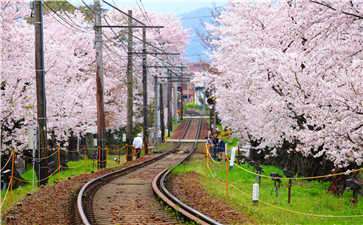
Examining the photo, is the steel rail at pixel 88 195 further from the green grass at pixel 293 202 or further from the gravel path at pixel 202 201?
the green grass at pixel 293 202

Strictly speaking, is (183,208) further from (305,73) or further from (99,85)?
(99,85)

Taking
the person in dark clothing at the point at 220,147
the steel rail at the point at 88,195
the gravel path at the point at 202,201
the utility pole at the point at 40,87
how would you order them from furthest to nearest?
the person in dark clothing at the point at 220,147, the utility pole at the point at 40,87, the gravel path at the point at 202,201, the steel rail at the point at 88,195

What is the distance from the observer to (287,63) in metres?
17.2

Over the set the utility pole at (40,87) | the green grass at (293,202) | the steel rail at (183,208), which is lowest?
the green grass at (293,202)

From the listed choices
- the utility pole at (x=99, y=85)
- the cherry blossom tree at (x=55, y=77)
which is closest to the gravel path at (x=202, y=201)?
the cherry blossom tree at (x=55, y=77)

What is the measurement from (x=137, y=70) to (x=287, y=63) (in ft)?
128

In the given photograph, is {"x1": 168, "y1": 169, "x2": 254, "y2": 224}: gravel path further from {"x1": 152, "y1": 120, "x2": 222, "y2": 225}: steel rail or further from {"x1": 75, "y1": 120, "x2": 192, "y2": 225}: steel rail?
{"x1": 75, "y1": 120, "x2": 192, "y2": 225}: steel rail

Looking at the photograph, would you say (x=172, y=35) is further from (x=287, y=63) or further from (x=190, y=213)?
(x=190, y=213)

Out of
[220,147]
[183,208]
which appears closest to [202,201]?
[183,208]

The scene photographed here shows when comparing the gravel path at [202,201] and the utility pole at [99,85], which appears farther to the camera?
the utility pole at [99,85]

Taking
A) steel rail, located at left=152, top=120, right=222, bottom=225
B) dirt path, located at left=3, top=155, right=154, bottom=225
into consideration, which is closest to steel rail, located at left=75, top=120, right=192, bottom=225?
dirt path, located at left=3, top=155, right=154, bottom=225

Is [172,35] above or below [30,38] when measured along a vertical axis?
above

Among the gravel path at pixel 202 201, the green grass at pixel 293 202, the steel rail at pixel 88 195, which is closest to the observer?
the steel rail at pixel 88 195

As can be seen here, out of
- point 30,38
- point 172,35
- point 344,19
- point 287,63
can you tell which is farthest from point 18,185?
point 172,35
